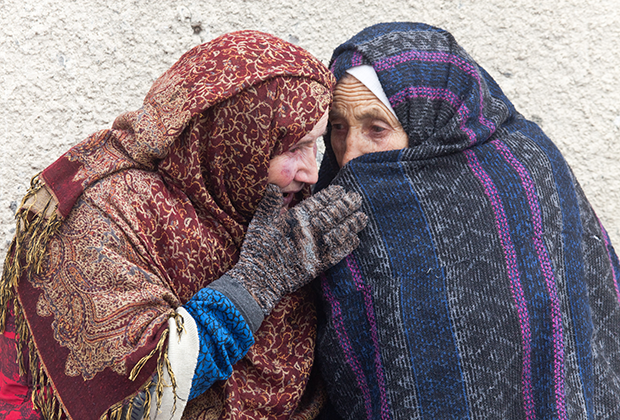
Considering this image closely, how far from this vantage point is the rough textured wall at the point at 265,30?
2096 mm

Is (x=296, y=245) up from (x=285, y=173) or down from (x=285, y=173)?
down

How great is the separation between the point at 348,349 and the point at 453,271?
1.25 ft

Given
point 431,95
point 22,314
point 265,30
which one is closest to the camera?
point 22,314

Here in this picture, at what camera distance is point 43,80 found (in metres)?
2.11

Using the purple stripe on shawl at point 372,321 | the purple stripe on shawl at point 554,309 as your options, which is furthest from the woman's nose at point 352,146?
the purple stripe on shawl at point 554,309

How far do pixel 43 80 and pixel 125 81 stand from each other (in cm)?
30

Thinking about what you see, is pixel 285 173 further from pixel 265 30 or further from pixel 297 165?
pixel 265 30

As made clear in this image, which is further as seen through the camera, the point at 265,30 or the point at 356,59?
the point at 265,30

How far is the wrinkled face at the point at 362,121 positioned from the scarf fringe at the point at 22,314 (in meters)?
0.87

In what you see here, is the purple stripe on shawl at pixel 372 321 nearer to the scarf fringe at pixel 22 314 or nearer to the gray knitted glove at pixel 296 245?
the gray knitted glove at pixel 296 245

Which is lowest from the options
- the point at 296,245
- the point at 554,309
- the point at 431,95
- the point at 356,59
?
the point at 554,309

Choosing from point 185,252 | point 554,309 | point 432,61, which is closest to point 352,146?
point 432,61

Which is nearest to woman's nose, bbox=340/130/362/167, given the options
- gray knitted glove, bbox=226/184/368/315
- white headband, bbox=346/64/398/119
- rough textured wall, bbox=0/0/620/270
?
white headband, bbox=346/64/398/119

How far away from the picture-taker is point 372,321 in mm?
1597
